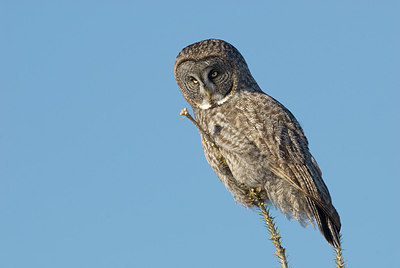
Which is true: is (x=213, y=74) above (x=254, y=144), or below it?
above

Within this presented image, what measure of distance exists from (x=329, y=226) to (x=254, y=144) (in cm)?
92

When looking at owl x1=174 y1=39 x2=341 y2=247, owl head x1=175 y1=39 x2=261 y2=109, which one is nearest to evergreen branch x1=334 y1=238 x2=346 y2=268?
owl x1=174 y1=39 x2=341 y2=247

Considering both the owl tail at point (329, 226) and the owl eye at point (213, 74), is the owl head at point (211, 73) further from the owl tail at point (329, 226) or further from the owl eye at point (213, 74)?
the owl tail at point (329, 226)

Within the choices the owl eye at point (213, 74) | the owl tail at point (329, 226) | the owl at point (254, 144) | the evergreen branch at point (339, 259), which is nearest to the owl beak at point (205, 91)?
the owl at point (254, 144)

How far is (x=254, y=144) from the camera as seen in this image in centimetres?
470

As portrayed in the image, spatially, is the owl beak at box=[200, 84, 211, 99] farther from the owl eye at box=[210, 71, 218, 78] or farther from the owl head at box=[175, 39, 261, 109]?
the owl eye at box=[210, 71, 218, 78]

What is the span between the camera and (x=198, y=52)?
5.34 m

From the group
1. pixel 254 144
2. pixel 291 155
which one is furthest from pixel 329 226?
pixel 254 144

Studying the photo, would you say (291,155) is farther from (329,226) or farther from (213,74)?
(213,74)

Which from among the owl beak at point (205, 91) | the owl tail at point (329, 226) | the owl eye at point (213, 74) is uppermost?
the owl eye at point (213, 74)

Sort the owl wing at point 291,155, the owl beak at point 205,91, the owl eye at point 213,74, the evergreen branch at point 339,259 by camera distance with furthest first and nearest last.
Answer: the owl eye at point 213,74, the owl beak at point 205,91, the owl wing at point 291,155, the evergreen branch at point 339,259

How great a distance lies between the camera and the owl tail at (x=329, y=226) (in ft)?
14.4

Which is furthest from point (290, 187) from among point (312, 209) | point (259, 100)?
point (259, 100)

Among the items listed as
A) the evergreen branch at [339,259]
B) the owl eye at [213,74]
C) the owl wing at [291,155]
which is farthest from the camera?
the owl eye at [213,74]
